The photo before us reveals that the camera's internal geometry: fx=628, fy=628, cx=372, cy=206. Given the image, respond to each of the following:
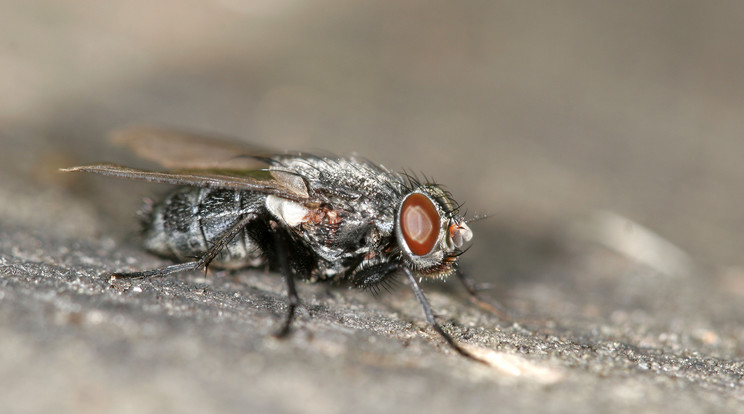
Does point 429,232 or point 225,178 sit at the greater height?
point 429,232

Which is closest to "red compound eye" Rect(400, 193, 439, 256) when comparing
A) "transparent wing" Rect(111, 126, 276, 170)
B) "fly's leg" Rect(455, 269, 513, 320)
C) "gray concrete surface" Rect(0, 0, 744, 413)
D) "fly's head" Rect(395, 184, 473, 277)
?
"fly's head" Rect(395, 184, 473, 277)

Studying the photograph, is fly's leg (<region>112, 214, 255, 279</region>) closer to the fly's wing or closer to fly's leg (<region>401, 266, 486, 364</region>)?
the fly's wing

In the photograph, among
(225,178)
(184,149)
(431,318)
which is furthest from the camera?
(184,149)

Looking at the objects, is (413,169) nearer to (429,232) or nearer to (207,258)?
(429,232)

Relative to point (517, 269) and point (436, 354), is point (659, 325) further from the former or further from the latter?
point (436, 354)

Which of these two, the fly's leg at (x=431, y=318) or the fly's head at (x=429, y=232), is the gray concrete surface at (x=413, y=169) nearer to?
the fly's leg at (x=431, y=318)

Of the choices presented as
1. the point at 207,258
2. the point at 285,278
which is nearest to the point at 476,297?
the point at 285,278
